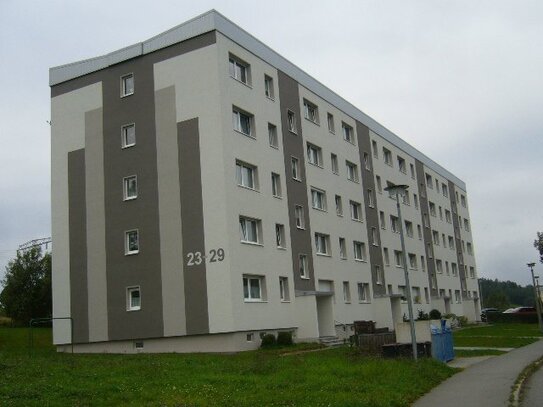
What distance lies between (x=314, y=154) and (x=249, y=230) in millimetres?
10448

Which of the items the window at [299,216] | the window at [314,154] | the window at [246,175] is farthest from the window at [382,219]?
the window at [246,175]

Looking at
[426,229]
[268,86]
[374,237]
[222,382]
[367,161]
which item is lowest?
[222,382]

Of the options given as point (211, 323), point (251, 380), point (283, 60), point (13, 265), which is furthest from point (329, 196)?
point (13, 265)

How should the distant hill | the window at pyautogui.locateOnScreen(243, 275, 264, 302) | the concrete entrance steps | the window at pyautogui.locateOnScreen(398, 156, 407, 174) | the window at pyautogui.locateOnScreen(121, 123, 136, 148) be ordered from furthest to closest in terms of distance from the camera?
the distant hill, the window at pyautogui.locateOnScreen(398, 156, 407, 174), the window at pyautogui.locateOnScreen(121, 123, 136, 148), the concrete entrance steps, the window at pyautogui.locateOnScreen(243, 275, 264, 302)

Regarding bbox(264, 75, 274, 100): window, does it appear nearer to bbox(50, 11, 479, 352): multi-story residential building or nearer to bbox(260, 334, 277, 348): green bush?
bbox(50, 11, 479, 352): multi-story residential building

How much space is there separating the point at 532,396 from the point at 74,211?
2484 cm

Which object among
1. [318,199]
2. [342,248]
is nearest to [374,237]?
[342,248]

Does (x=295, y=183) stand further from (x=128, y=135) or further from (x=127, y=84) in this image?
(x=127, y=84)

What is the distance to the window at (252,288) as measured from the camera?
29.1m

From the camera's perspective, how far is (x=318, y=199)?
3853 cm

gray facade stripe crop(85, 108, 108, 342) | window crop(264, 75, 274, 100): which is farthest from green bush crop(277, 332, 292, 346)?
window crop(264, 75, 274, 100)

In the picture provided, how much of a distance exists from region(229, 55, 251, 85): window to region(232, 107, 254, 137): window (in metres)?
1.65

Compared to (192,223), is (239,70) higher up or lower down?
higher up

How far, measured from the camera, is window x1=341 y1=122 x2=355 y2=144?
44.2m
